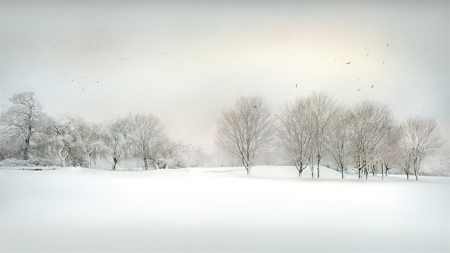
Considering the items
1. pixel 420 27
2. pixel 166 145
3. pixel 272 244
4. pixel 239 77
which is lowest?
pixel 272 244

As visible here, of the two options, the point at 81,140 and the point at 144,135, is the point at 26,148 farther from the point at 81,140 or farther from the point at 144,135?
the point at 144,135

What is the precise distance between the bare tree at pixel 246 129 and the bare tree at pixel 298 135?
0.21m

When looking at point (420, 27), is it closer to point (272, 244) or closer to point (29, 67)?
point (272, 244)

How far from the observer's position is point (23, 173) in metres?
4.07

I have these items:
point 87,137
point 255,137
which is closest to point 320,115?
point 255,137

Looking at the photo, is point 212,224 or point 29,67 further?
point 29,67

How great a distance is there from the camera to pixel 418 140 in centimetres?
386

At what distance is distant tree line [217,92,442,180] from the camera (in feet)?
12.9

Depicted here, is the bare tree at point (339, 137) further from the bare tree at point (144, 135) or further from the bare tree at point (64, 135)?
the bare tree at point (64, 135)

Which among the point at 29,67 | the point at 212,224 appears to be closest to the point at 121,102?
the point at 29,67

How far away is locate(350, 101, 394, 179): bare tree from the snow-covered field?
260 mm

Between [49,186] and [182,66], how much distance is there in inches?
94.2

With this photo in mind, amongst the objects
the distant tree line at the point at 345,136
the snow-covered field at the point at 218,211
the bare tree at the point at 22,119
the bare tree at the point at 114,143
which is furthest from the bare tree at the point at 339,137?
the bare tree at the point at 22,119

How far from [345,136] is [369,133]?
0.32m
